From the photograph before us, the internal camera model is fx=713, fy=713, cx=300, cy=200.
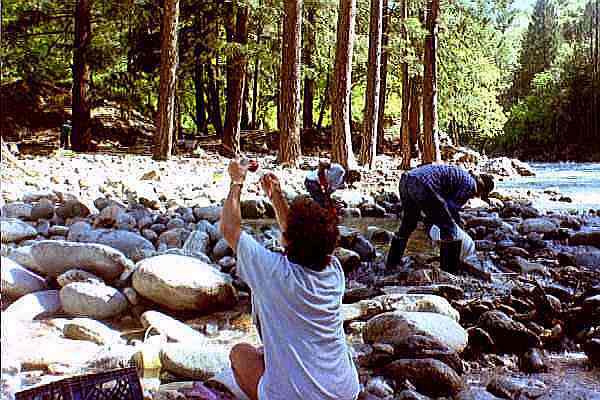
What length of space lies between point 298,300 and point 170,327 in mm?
1213

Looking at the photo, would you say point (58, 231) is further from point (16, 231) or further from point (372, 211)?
point (372, 211)

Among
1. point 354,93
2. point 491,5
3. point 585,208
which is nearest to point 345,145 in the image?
point 585,208

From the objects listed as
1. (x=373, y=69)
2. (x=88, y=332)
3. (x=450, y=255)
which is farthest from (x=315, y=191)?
(x=373, y=69)

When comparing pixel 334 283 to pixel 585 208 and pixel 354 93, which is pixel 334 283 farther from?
pixel 354 93

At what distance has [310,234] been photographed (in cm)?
154

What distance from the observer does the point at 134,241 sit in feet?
11.9

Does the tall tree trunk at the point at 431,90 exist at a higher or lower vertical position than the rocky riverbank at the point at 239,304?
higher

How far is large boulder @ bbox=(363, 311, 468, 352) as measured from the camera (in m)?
2.49

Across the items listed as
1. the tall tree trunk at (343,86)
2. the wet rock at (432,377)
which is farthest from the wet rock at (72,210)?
the tall tree trunk at (343,86)

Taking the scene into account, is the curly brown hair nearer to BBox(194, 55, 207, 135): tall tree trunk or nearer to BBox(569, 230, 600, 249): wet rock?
BBox(569, 230, 600, 249): wet rock

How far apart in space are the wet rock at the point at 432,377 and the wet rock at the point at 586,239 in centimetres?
314

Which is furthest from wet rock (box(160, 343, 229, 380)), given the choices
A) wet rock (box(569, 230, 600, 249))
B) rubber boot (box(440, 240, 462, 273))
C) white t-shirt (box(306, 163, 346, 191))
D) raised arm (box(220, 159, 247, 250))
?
wet rock (box(569, 230, 600, 249))

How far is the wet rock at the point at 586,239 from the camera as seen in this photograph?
5004mm

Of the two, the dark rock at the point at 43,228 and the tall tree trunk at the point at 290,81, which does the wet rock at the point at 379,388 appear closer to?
the dark rock at the point at 43,228
